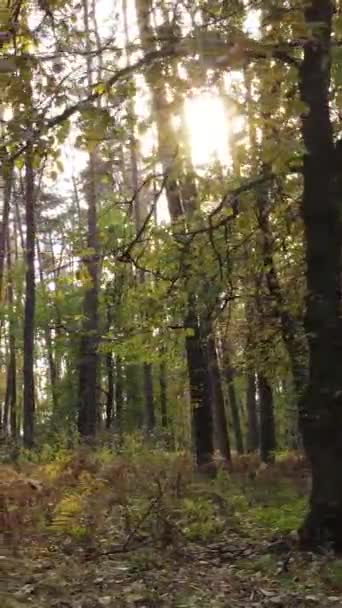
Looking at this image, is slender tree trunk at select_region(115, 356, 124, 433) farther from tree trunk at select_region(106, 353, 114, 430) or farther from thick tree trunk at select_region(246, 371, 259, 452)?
thick tree trunk at select_region(246, 371, 259, 452)

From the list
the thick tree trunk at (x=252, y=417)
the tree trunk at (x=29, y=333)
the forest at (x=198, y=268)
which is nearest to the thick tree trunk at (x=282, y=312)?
the forest at (x=198, y=268)

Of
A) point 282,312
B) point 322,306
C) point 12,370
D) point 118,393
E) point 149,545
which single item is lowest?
point 149,545

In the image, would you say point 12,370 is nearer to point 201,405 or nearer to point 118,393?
point 118,393

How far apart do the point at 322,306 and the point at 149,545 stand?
2917 mm

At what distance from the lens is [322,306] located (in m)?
6.73

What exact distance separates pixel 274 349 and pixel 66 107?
19.0 feet

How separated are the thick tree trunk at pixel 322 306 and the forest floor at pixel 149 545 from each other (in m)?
0.53

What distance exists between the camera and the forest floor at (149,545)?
17.8ft

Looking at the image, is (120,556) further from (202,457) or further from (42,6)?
(202,457)

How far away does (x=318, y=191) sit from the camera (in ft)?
22.5

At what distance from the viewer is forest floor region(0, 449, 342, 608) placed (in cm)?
542

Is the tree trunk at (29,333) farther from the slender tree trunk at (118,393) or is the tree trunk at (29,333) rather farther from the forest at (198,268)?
the slender tree trunk at (118,393)

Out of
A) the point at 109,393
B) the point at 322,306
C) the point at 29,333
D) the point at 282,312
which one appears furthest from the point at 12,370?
A: the point at 322,306

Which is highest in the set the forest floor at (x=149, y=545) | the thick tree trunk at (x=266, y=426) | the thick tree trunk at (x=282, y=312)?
the thick tree trunk at (x=282, y=312)
